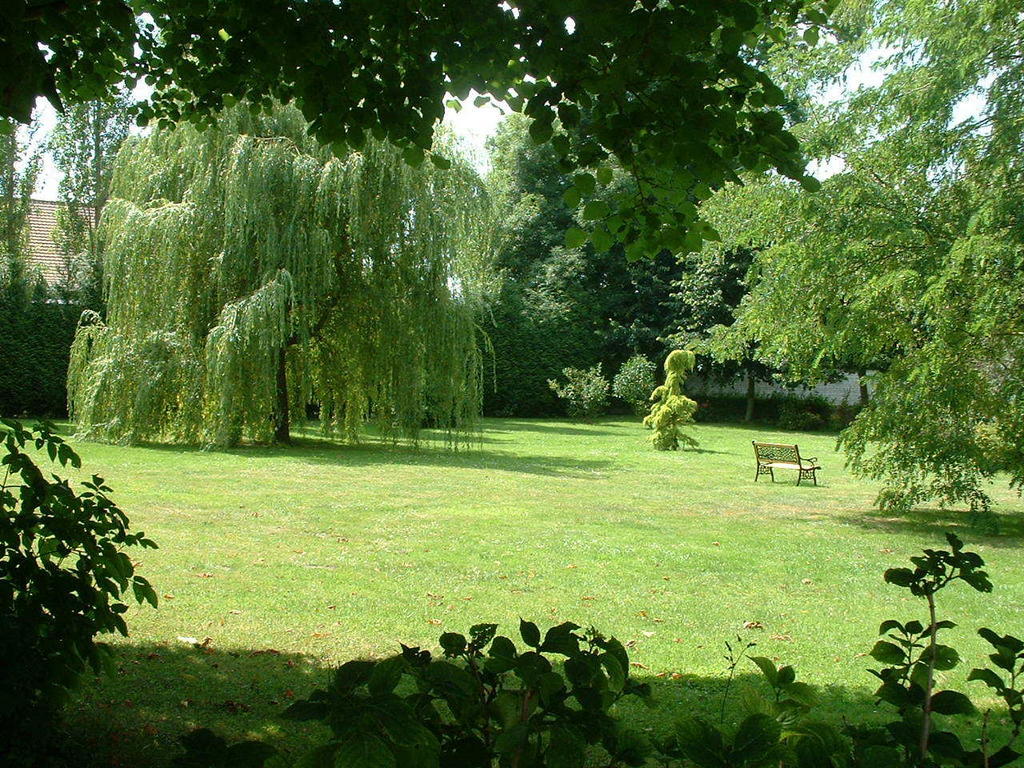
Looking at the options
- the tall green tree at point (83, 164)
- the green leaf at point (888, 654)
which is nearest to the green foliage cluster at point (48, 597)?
the green leaf at point (888, 654)

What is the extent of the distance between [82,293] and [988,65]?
20719 mm

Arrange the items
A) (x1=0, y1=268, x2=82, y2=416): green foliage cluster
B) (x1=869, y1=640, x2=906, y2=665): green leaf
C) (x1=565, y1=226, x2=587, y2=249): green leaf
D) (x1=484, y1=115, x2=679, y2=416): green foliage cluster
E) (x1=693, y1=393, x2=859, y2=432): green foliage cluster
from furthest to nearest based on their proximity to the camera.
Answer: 1. (x1=484, y1=115, x2=679, y2=416): green foliage cluster
2. (x1=693, y1=393, x2=859, y2=432): green foliage cluster
3. (x1=0, y1=268, x2=82, y2=416): green foliage cluster
4. (x1=565, y1=226, x2=587, y2=249): green leaf
5. (x1=869, y1=640, x2=906, y2=665): green leaf

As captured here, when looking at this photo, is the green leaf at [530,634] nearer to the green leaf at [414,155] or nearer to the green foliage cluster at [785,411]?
the green leaf at [414,155]

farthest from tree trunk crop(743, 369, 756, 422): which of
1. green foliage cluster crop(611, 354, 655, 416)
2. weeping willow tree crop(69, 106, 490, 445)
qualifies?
weeping willow tree crop(69, 106, 490, 445)

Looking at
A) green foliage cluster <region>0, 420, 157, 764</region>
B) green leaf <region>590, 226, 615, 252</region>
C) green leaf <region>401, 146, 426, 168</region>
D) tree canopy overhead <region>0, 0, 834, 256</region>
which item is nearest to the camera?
green foliage cluster <region>0, 420, 157, 764</region>

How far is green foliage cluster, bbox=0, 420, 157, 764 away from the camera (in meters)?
2.26

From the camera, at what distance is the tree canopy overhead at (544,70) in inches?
96.3

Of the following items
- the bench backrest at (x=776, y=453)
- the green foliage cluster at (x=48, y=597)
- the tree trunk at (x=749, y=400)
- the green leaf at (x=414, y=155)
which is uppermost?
the green leaf at (x=414, y=155)

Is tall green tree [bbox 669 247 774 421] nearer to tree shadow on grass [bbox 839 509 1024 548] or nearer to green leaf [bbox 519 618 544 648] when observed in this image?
tree shadow on grass [bbox 839 509 1024 548]

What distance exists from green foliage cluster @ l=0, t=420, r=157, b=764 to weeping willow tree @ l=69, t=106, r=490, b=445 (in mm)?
12002

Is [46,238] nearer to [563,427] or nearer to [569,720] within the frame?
[563,427]

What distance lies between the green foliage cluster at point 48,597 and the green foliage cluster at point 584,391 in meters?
27.0

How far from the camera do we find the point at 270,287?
14.5m

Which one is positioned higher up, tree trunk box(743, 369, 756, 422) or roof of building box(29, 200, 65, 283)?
roof of building box(29, 200, 65, 283)
